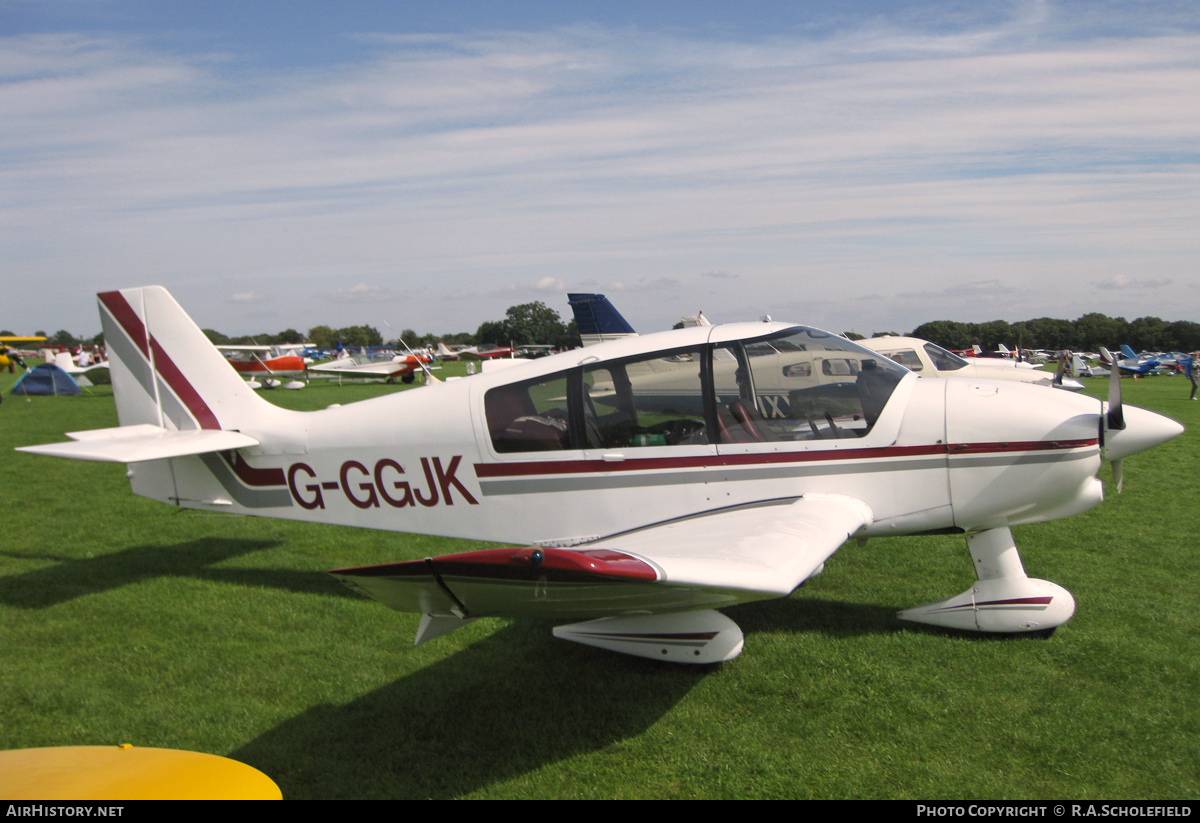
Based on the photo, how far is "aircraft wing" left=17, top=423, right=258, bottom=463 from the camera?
5.15 m

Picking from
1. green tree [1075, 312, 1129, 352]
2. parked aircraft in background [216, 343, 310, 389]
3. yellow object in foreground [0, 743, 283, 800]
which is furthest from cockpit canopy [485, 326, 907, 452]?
green tree [1075, 312, 1129, 352]

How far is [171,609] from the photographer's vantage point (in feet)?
18.7

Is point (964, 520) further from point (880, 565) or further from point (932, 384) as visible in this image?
point (880, 565)

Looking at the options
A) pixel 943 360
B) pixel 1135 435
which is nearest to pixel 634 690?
pixel 1135 435

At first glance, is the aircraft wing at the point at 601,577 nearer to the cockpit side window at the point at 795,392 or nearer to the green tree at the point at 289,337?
the cockpit side window at the point at 795,392

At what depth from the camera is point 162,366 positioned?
20.5 ft

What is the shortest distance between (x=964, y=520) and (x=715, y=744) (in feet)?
6.99

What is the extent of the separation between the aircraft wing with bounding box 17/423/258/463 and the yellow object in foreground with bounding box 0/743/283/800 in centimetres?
343

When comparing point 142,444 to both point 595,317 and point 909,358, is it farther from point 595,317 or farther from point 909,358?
point 595,317

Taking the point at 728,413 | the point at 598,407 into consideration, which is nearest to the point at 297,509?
the point at 598,407

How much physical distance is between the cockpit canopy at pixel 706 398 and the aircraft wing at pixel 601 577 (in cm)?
94

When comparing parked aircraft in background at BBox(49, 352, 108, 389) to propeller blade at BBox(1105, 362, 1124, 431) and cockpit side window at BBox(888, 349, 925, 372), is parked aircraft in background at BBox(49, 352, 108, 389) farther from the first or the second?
propeller blade at BBox(1105, 362, 1124, 431)

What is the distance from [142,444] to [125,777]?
14.0 ft

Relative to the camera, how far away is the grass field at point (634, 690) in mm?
3402
